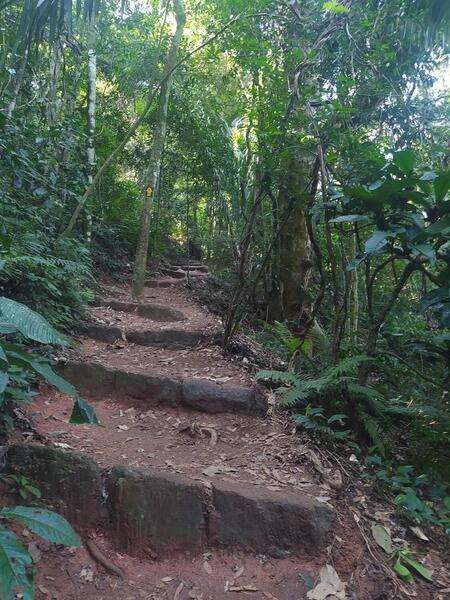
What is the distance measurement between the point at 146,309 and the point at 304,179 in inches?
118

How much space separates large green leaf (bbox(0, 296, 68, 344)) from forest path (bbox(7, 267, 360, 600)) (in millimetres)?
1475

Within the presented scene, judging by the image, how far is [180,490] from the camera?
2363mm

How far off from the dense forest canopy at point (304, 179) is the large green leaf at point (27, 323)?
1.29 ft

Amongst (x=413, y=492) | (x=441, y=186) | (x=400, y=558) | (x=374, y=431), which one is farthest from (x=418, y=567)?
(x=441, y=186)

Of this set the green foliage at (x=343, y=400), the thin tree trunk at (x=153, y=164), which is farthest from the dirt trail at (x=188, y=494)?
the thin tree trunk at (x=153, y=164)

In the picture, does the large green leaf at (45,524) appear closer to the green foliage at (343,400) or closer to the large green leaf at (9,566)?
the large green leaf at (9,566)

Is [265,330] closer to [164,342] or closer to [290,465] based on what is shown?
[164,342]

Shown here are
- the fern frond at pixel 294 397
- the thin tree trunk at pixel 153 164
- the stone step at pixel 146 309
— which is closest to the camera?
the fern frond at pixel 294 397

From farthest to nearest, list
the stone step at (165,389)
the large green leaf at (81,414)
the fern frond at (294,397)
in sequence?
the stone step at (165,389) → the fern frond at (294,397) → the large green leaf at (81,414)

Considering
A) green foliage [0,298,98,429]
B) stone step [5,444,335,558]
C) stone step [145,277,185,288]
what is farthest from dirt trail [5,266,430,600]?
stone step [145,277,185,288]

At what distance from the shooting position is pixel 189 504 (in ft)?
7.69

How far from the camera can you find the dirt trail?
2086 mm

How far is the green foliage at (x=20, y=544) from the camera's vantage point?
915mm

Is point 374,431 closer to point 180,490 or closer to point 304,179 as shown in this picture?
point 180,490
